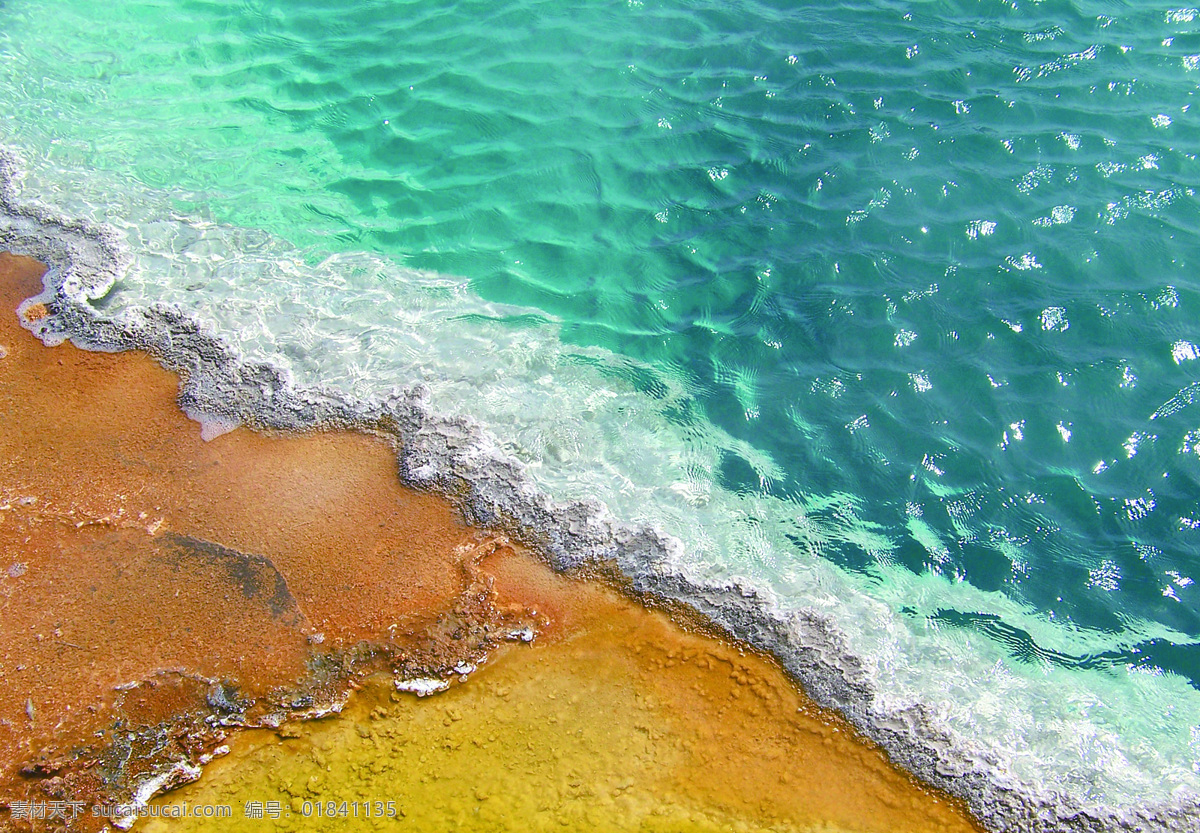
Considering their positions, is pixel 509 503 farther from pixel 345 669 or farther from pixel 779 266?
pixel 779 266

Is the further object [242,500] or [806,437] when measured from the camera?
[806,437]

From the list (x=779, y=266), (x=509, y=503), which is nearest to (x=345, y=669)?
(x=509, y=503)

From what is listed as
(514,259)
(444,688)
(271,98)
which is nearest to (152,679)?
(444,688)

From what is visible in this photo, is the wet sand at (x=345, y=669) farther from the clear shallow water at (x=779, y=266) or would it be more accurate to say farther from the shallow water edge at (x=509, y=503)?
the clear shallow water at (x=779, y=266)

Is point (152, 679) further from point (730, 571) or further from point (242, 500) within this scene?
point (730, 571)

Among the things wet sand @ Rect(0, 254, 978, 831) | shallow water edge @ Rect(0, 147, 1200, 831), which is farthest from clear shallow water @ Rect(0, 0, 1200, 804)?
wet sand @ Rect(0, 254, 978, 831)

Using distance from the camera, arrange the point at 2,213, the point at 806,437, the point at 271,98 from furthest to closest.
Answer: the point at 271,98, the point at 2,213, the point at 806,437

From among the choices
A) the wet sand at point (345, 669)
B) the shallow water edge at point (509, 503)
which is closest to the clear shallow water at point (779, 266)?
the shallow water edge at point (509, 503)

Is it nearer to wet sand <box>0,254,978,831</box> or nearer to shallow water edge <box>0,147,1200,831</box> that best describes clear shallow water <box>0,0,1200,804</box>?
shallow water edge <box>0,147,1200,831</box>
